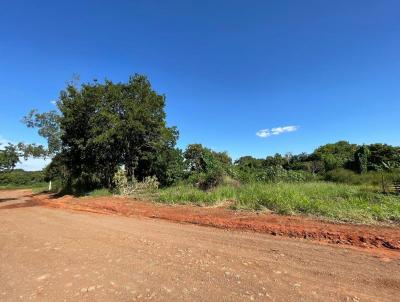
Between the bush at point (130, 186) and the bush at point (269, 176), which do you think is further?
the bush at point (269, 176)

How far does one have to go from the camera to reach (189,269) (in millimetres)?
5215

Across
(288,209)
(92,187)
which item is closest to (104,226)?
(288,209)

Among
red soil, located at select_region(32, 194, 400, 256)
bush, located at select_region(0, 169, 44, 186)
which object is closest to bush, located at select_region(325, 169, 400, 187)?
red soil, located at select_region(32, 194, 400, 256)

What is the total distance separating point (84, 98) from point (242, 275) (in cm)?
2043

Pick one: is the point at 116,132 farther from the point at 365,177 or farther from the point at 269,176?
the point at 365,177

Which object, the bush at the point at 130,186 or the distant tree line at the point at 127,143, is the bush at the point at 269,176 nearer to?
the distant tree line at the point at 127,143

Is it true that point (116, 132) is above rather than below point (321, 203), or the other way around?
above

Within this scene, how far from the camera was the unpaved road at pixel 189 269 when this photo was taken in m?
4.25

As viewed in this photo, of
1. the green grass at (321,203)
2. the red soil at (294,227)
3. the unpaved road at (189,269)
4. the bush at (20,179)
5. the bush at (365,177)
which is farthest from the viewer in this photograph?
the bush at (20,179)

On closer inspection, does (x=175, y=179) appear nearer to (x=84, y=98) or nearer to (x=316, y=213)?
(x=84, y=98)

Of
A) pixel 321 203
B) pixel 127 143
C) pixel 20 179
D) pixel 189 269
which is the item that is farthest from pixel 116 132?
pixel 20 179

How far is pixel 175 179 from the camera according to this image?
26125 mm

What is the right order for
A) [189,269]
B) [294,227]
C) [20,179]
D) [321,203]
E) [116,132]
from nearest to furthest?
1. [189,269]
2. [294,227]
3. [321,203]
4. [116,132]
5. [20,179]

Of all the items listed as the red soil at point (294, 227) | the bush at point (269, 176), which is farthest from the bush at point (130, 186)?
the red soil at point (294, 227)
